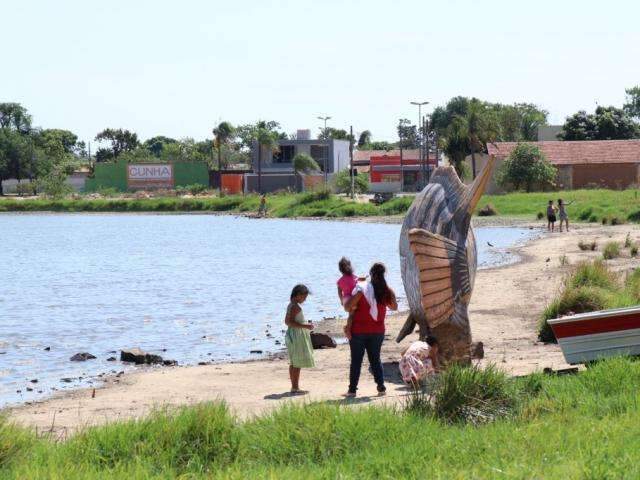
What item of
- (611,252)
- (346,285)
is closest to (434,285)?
(346,285)

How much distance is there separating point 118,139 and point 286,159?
4900 centimetres

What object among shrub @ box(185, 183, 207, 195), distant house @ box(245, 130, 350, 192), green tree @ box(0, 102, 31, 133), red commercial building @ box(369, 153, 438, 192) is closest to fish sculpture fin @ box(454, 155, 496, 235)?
red commercial building @ box(369, 153, 438, 192)

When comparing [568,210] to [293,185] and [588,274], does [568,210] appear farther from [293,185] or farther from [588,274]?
[293,185]

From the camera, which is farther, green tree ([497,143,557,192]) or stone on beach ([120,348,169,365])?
green tree ([497,143,557,192])

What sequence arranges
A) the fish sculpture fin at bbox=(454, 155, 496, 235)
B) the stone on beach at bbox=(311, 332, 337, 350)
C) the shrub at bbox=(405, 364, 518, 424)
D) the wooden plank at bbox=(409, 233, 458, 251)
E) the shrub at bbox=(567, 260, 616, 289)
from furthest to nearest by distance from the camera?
1. the shrub at bbox=(567, 260, 616, 289)
2. the stone on beach at bbox=(311, 332, 337, 350)
3. the fish sculpture fin at bbox=(454, 155, 496, 235)
4. the wooden plank at bbox=(409, 233, 458, 251)
5. the shrub at bbox=(405, 364, 518, 424)

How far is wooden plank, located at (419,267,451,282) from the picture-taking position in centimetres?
1344

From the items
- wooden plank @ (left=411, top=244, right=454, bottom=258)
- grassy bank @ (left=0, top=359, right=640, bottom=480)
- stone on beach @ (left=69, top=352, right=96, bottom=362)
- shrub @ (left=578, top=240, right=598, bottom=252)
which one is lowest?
stone on beach @ (left=69, top=352, right=96, bottom=362)

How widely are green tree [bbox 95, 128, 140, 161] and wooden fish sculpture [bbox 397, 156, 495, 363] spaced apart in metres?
136

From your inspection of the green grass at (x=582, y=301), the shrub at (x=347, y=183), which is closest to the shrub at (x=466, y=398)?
the green grass at (x=582, y=301)

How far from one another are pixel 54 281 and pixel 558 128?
216 ft

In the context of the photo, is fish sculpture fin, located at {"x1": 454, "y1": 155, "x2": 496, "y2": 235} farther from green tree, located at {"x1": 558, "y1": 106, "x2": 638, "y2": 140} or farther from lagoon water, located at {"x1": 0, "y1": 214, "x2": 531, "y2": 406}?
green tree, located at {"x1": 558, "y1": 106, "x2": 638, "y2": 140}

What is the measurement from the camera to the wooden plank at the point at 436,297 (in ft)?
44.5

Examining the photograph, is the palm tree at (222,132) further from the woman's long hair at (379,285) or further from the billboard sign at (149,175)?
the woman's long hair at (379,285)

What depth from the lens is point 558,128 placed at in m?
96.9
